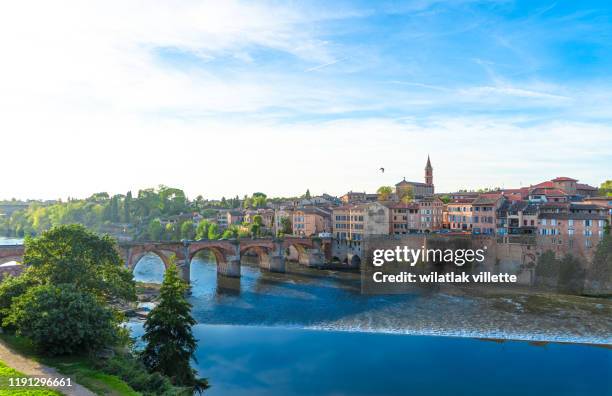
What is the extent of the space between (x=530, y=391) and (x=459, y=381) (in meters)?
3.67

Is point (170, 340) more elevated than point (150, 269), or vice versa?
point (170, 340)

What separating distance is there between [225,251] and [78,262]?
36369 mm

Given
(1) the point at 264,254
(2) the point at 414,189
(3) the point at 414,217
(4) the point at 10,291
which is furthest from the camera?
(2) the point at 414,189

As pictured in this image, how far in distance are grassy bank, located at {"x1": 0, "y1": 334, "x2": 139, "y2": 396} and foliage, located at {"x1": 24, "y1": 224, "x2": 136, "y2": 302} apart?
3.80m

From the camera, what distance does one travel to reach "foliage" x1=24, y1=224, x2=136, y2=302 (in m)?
25.0

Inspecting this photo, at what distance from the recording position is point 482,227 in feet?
215

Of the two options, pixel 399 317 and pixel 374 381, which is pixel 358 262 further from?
pixel 374 381

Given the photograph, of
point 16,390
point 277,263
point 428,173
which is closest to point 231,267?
point 277,263

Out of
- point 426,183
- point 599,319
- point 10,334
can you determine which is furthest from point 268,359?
point 426,183

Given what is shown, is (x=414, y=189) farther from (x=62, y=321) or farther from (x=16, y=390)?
(x=16, y=390)

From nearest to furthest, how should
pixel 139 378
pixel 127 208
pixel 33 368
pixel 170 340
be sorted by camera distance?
1. pixel 33 368
2. pixel 139 378
3. pixel 170 340
4. pixel 127 208

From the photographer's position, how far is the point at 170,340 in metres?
23.7

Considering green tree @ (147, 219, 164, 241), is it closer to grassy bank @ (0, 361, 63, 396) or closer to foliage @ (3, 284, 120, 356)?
foliage @ (3, 284, 120, 356)

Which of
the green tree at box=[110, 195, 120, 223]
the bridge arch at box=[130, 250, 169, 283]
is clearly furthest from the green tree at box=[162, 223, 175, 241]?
the bridge arch at box=[130, 250, 169, 283]
